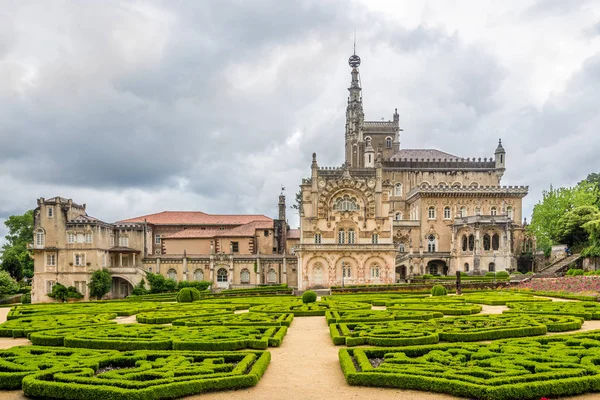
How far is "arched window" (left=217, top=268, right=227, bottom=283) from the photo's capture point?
191ft

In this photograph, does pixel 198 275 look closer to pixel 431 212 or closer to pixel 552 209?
pixel 431 212

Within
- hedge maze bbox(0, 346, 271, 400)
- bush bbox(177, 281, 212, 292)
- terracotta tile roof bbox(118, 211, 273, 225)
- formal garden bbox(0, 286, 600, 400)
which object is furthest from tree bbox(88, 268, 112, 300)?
hedge maze bbox(0, 346, 271, 400)

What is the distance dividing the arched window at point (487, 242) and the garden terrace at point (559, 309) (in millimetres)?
34601

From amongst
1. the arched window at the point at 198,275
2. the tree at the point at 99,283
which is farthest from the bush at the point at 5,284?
the arched window at the point at 198,275

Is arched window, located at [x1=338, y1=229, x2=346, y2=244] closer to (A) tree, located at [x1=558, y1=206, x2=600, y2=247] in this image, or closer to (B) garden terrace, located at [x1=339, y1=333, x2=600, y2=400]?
(A) tree, located at [x1=558, y1=206, x2=600, y2=247]

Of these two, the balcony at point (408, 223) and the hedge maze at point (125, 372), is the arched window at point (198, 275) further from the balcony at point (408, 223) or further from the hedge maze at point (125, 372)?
the hedge maze at point (125, 372)

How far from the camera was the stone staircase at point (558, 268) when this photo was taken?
48.1 meters

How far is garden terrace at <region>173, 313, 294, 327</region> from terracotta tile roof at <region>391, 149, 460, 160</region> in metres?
53.3

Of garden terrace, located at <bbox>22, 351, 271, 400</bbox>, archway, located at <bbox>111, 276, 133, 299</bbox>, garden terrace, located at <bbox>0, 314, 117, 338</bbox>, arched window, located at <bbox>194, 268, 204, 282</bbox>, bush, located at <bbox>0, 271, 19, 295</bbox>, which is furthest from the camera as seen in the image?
arched window, located at <bbox>194, 268, 204, 282</bbox>

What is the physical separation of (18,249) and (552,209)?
228 feet

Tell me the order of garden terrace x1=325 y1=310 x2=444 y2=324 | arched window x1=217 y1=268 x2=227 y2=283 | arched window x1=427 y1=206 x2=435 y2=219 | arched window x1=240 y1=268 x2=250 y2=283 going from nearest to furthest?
garden terrace x1=325 y1=310 x2=444 y2=324 < arched window x1=217 y1=268 x2=227 y2=283 < arched window x1=240 y1=268 x2=250 y2=283 < arched window x1=427 y1=206 x2=435 y2=219

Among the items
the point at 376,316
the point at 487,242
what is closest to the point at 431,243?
the point at 487,242

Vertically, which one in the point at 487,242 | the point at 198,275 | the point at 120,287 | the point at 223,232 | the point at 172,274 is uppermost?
the point at 223,232

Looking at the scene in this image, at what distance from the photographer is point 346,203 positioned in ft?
189
